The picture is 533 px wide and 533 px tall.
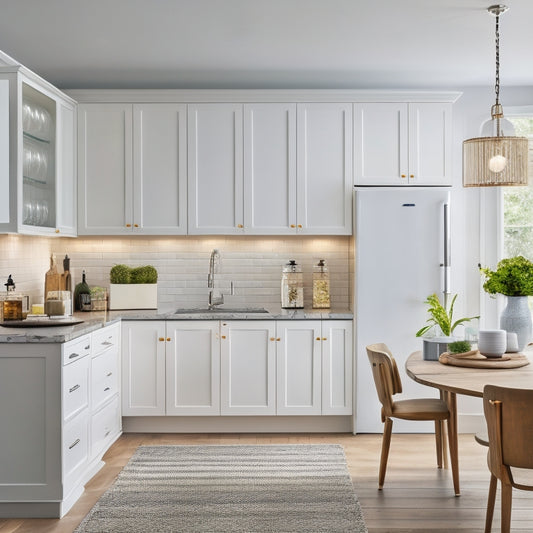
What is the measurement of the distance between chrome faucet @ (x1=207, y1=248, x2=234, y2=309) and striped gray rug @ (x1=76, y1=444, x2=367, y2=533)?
122cm

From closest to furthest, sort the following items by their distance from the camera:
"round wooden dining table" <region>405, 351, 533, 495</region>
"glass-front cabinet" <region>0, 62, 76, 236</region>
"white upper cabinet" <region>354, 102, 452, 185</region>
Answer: "round wooden dining table" <region>405, 351, 533, 495</region>, "glass-front cabinet" <region>0, 62, 76, 236</region>, "white upper cabinet" <region>354, 102, 452, 185</region>

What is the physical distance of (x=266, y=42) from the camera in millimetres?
4293

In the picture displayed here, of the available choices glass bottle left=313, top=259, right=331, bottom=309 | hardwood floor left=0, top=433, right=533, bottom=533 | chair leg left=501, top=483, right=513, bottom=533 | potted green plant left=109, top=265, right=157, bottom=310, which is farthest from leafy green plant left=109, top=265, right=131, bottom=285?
chair leg left=501, top=483, right=513, bottom=533

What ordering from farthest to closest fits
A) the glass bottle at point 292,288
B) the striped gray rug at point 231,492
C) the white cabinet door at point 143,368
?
the glass bottle at point 292,288
the white cabinet door at point 143,368
the striped gray rug at point 231,492

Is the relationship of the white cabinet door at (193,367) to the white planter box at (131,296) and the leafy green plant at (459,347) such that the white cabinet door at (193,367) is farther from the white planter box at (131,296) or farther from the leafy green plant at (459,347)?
the leafy green plant at (459,347)

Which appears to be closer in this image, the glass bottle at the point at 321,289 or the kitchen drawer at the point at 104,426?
the kitchen drawer at the point at 104,426

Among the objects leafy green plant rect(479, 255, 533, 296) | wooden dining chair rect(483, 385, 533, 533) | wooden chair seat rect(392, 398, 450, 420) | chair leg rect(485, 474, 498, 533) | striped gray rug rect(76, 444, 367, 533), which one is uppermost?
leafy green plant rect(479, 255, 533, 296)

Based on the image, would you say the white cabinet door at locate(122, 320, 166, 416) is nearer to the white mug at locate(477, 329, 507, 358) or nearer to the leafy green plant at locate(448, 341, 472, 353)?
the leafy green plant at locate(448, 341, 472, 353)

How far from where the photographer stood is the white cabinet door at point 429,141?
509 cm

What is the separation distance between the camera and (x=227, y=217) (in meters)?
5.10

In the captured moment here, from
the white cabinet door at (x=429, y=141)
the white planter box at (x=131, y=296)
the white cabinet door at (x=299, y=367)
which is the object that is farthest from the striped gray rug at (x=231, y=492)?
the white cabinet door at (x=429, y=141)

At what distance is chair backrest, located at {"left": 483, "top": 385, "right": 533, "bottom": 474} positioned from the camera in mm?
2607

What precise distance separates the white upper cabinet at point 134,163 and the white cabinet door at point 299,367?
1116 millimetres

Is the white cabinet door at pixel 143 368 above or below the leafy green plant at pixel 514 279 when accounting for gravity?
below
